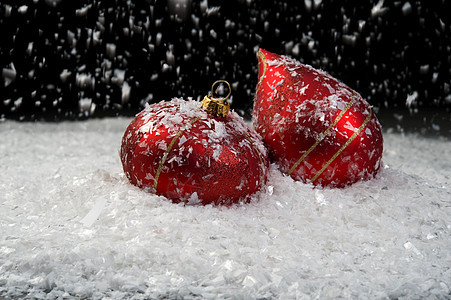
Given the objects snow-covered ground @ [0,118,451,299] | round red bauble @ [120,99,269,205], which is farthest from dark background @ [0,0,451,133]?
round red bauble @ [120,99,269,205]

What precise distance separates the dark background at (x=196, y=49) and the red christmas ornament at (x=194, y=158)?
840mm

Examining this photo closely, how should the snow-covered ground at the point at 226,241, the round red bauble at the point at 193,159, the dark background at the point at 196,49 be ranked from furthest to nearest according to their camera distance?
the dark background at the point at 196,49 → the round red bauble at the point at 193,159 → the snow-covered ground at the point at 226,241

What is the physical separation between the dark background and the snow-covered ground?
2.44ft

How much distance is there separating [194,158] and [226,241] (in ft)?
0.43

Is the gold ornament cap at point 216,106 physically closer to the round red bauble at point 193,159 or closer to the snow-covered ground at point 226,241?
the round red bauble at point 193,159

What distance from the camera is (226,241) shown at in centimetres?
71

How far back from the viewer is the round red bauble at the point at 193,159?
77 centimetres

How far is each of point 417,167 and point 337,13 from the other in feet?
2.18

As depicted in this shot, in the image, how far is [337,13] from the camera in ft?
5.47

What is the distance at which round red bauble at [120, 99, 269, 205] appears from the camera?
0.77 m

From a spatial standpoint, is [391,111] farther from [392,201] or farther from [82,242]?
[82,242]

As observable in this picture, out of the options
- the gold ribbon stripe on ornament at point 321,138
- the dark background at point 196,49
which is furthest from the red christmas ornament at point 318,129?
the dark background at point 196,49

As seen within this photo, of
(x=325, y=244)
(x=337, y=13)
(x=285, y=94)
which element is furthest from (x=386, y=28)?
(x=325, y=244)

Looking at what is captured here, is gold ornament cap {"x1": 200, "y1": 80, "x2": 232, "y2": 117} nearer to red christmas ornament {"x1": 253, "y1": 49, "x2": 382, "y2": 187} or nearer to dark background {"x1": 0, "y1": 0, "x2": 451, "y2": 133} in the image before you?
red christmas ornament {"x1": 253, "y1": 49, "x2": 382, "y2": 187}
